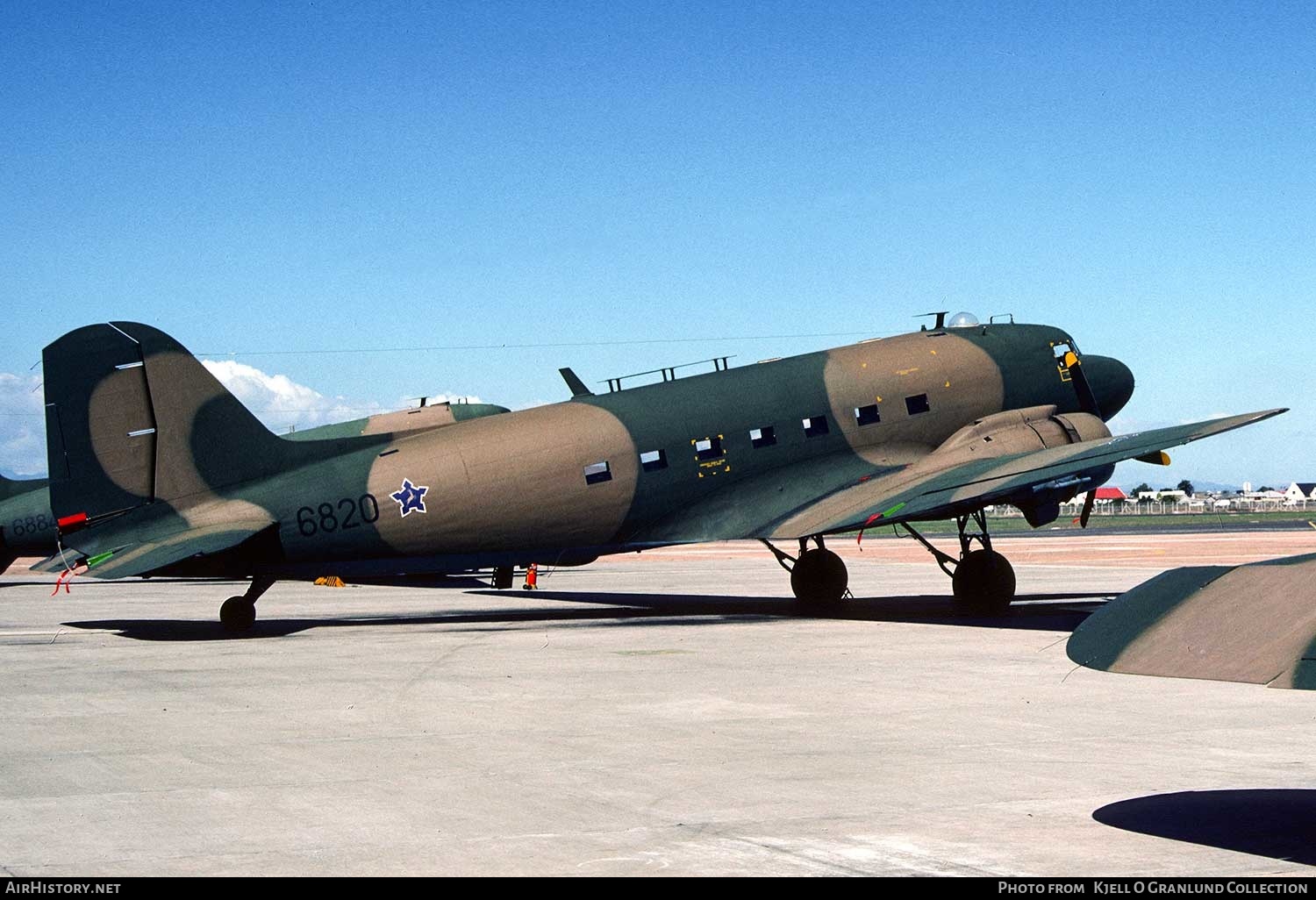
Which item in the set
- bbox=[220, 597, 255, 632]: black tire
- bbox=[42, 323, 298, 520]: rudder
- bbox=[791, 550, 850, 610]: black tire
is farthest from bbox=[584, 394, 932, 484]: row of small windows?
bbox=[220, 597, 255, 632]: black tire

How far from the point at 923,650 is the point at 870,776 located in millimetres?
10094

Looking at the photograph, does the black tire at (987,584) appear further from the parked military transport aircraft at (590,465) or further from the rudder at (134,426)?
the rudder at (134,426)

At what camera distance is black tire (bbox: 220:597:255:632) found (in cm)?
2577

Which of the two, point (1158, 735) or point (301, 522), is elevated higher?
point (301, 522)

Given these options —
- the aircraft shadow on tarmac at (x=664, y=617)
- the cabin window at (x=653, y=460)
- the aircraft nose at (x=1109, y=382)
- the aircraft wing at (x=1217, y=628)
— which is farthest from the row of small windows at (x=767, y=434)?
the aircraft wing at (x=1217, y=628)

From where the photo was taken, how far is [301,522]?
25.2 metres

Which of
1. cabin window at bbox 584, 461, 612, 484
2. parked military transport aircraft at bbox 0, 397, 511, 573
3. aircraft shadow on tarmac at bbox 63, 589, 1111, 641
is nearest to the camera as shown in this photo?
aircraft shadow on tarmac at bbox 63, 589, 1111, 641

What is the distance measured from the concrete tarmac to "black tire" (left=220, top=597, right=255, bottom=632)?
0.95m

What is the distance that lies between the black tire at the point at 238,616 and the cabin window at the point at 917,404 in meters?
13.4

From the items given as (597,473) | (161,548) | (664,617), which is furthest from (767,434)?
(161,548)

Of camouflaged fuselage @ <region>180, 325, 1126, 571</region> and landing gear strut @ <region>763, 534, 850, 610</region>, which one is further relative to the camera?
landing gear strut @ <region>763, 534, 850, 610</region>

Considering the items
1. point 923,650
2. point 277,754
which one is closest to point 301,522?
point 923,650

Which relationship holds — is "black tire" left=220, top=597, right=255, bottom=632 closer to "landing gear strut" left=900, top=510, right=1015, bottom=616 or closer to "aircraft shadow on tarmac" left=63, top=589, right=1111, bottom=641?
"aircraft shadow on tarmac" left=63, top=589, right=1111, bottom=641
